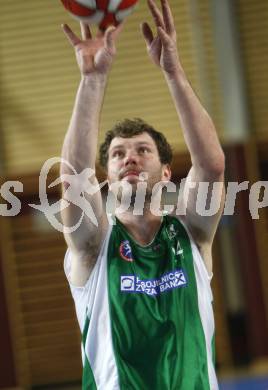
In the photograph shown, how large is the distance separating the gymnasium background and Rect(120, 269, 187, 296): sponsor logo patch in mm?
5492

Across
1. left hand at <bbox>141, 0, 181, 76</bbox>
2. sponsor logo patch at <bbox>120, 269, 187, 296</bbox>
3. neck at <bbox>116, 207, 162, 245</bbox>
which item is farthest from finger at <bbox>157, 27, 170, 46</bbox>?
sponsor logo patch at <bbox>120, 269, 187, 296</bbox>

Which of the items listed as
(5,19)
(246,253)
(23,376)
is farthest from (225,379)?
(5,19)

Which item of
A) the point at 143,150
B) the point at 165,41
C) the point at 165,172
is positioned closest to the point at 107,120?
the point at 165,172

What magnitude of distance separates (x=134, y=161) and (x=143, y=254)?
42 cm

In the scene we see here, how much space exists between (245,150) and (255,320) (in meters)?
1.92

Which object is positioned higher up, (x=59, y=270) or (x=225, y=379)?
(x=59, y=270)

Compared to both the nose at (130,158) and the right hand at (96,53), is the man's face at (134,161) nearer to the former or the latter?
the nose at (130,158)

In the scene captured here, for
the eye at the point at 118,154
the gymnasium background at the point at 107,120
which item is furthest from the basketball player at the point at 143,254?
the gymnasium background at the point at 107,120

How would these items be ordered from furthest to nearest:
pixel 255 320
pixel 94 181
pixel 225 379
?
1. pixel 255 320
2. pixel 225 379
3. pixel 94 181

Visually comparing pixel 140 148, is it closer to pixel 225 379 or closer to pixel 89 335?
pixel 89 335

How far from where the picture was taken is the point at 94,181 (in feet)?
10.8

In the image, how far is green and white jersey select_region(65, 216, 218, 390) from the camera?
326 centimetres

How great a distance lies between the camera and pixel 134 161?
336cm

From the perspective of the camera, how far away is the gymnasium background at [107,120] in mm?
8852
